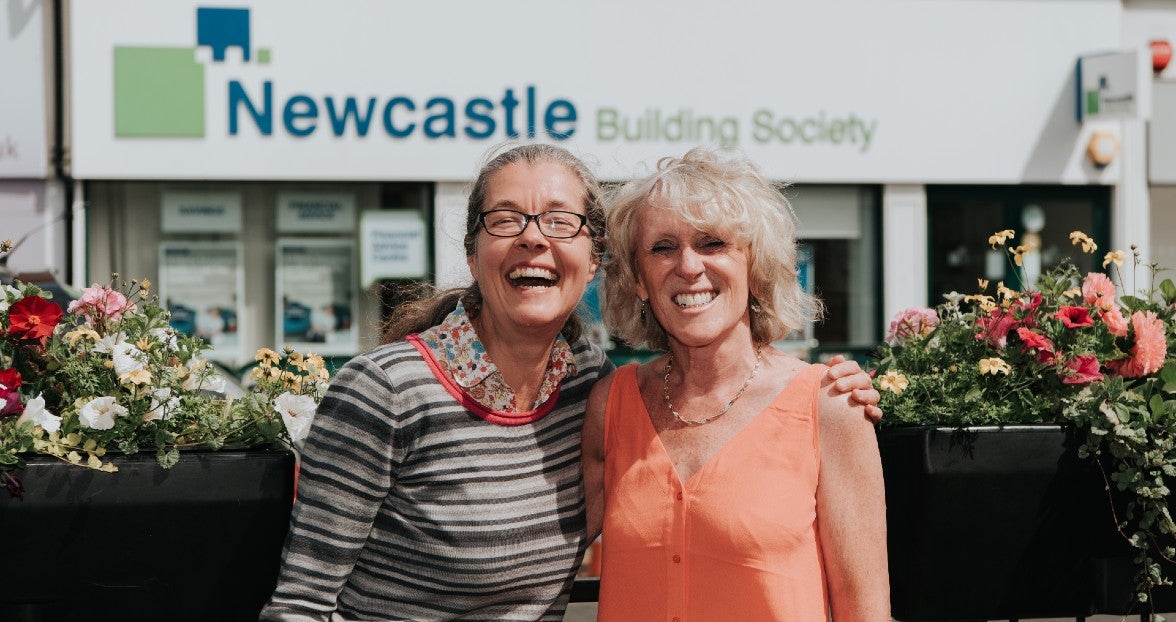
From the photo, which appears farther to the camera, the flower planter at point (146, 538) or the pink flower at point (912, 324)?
the pink flower at point (912, 324)

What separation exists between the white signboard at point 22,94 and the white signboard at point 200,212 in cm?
97

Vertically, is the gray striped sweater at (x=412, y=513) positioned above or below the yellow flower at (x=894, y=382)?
below

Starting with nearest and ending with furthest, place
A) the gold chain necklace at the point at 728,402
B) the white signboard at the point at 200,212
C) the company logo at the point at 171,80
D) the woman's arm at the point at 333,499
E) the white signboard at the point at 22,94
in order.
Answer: the woman's arm at the point at 333,499 < the gold chain necklace at the point at 728,402 < the white signboard at the point at 22,94 < the company logo at the point at 171,80 < the white signboard at the point at 200,212

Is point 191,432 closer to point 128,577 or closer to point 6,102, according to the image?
point 128,577

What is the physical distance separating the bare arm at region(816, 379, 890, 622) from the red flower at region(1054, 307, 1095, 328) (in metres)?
0.60

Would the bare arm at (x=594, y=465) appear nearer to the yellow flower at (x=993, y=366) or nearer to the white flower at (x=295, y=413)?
the white flower at (x=295, y=413)

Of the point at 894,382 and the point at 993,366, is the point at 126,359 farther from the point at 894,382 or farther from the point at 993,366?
the point at 993,366

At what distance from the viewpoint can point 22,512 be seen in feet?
7.32

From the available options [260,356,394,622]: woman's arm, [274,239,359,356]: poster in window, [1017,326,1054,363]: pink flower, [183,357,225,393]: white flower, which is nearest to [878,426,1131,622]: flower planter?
[1017,326,1054,363]: pink flower

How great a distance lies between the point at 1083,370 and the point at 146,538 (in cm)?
189

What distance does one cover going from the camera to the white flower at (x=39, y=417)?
7.52 ft

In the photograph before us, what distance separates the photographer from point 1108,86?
10695mm

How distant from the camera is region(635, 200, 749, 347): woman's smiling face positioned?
93.1 inches

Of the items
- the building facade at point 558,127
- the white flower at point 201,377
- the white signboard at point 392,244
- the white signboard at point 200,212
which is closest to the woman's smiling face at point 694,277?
the white flower at point 201,377
